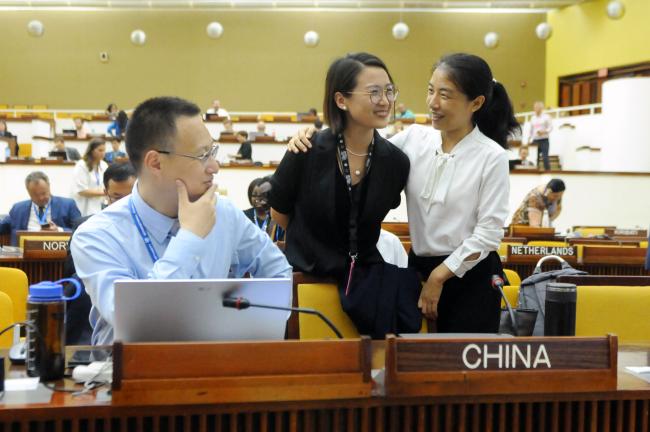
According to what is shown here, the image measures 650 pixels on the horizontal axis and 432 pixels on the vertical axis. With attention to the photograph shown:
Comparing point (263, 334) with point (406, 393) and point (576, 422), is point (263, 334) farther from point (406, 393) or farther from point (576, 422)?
point (576, 422)

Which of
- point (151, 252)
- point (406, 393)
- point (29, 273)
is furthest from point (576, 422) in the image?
point (29, 273)

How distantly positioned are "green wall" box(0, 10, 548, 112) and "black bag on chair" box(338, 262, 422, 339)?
61.2 ft

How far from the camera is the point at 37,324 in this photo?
1719 mm

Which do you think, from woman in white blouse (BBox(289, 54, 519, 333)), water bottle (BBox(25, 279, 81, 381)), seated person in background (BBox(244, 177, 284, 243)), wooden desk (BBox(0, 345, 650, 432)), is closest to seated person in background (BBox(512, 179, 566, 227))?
seated person in background (BBox(244, 177, 284, 243))

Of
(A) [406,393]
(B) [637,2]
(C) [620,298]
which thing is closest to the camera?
(A) [406,393]

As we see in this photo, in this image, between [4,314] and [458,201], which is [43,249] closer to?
[4,314]

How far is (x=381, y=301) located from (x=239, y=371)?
0.84 m

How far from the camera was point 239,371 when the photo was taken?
1565mm

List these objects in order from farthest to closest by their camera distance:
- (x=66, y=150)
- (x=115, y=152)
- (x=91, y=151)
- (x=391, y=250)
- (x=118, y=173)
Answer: (x=66, y=150) → (x=115, y=152) → (x=91, y=151) → (x=118, y=173) → (x=391, y=250)

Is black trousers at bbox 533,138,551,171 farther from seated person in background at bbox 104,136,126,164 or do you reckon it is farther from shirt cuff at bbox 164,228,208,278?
shirt cuff at bbox 164,228,208,278

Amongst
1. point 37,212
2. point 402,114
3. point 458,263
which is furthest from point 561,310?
point 402,114

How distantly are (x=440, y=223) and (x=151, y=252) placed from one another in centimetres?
91

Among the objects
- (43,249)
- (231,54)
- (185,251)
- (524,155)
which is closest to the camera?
(185,251)

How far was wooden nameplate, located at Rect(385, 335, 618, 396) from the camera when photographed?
1619mm
